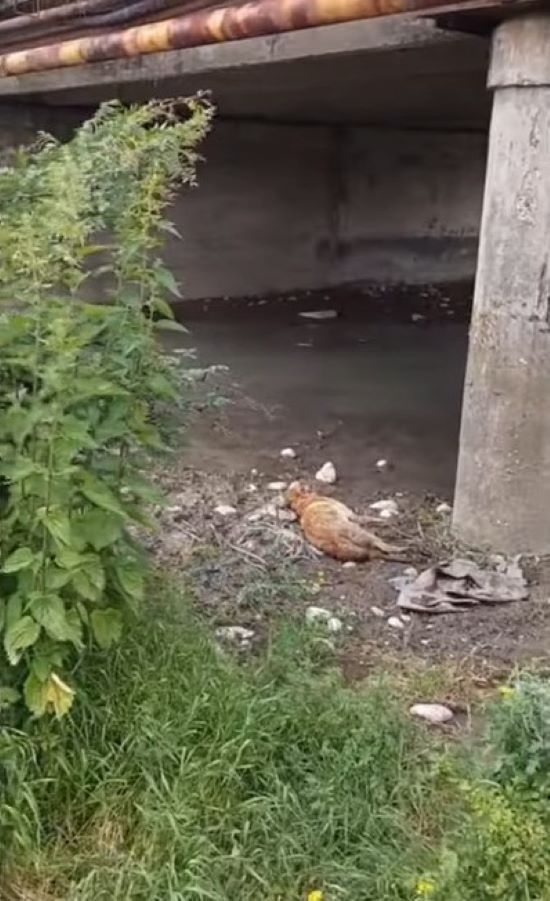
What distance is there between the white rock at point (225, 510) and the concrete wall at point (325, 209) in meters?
5.48

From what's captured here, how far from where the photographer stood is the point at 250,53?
4.54m

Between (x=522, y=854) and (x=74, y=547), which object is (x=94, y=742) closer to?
(x=74, y=547)

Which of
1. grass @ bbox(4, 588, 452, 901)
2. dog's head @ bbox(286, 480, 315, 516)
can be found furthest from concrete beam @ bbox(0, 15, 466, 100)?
grass @ bbox(4, 588, 452, 901)

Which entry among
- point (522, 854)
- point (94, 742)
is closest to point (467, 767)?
point (522, 854)

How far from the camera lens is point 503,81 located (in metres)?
3.20

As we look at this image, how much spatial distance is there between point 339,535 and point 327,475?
3.28ft

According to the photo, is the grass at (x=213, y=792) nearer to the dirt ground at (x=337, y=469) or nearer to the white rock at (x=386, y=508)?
the dirt ground at (x=337, y=469)

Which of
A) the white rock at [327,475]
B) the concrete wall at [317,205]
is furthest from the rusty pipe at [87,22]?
the white rock at [327,475]

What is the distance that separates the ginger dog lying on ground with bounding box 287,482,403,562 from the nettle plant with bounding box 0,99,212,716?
136cm

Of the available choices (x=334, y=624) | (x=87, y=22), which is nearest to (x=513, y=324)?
(x=334, y=624)

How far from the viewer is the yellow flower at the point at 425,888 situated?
1.54 m

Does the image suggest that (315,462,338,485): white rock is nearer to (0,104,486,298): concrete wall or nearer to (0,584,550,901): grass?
(0,584,550,901): grass

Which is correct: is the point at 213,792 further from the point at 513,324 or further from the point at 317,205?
the point at 317,205

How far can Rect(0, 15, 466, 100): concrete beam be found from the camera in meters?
3.60
